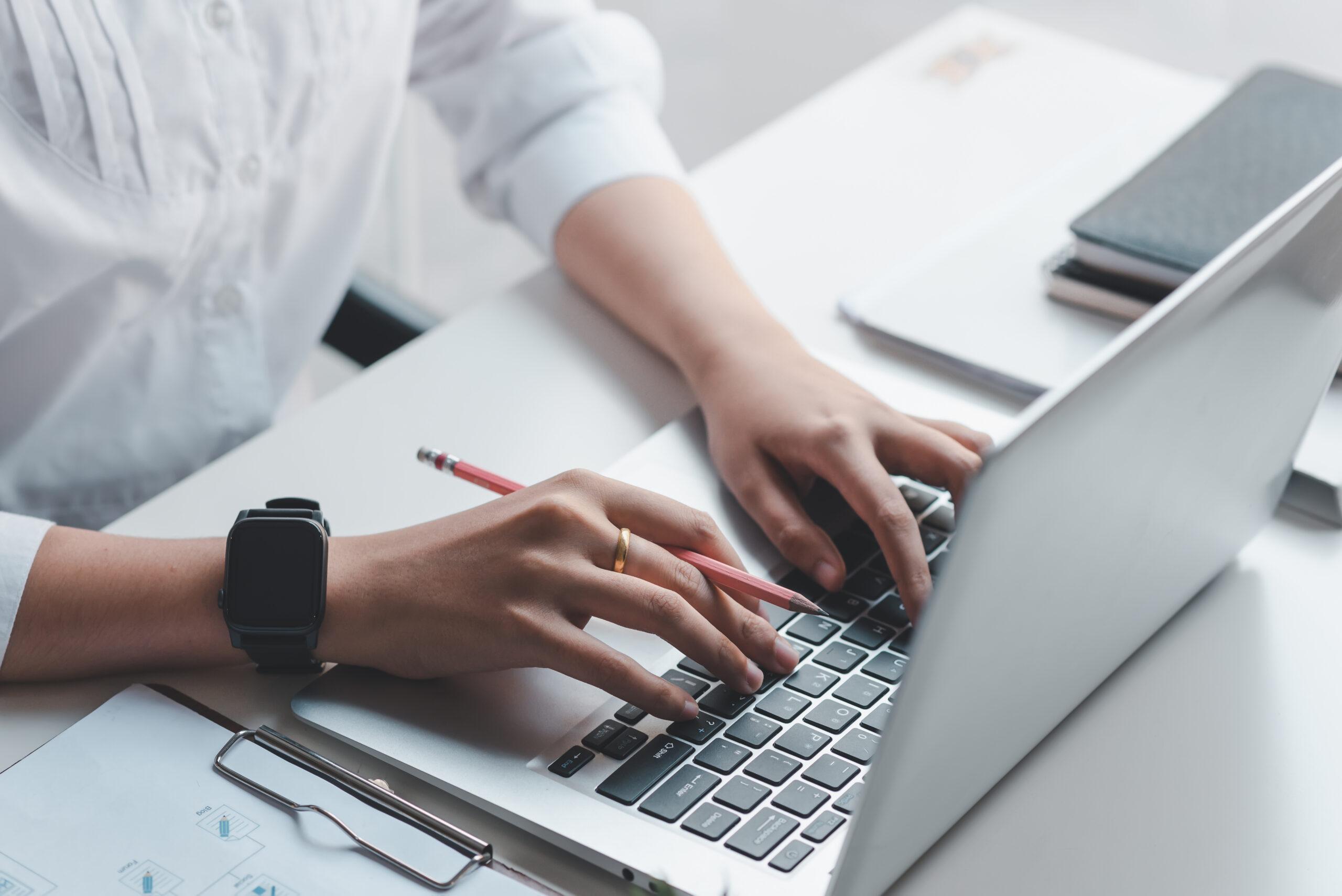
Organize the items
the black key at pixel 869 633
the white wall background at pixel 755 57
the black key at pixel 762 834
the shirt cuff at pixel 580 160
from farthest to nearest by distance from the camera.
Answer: the white wall background at pixel 755 57 < the shirt cuff at pixel 580 160 < the black key at pixel 869 633 < the black key at pixel 762 834

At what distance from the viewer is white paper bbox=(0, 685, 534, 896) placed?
0.53 m

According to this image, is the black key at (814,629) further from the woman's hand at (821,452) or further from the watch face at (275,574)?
the watch face at (275,574)

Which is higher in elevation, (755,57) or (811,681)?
(755,57)

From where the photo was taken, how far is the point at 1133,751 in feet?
2.03

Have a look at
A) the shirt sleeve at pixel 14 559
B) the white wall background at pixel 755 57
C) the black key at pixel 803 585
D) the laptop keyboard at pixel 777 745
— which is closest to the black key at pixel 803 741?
the laptop keyboard at pixel 777 745

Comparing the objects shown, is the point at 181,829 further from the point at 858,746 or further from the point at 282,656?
the point at 858,746

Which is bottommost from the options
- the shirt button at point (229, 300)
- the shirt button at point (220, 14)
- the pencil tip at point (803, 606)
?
the pencil tip at point (803, 606)

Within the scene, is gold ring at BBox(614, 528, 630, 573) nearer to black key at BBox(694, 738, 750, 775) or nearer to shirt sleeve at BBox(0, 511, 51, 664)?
black key at BBox(694, 738, 750, 775)

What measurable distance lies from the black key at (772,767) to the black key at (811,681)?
0.04 metres

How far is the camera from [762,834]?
547 millimetres

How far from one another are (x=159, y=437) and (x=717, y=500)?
0.41 m

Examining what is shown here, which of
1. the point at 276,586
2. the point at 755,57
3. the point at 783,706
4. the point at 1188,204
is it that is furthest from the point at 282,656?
the point at 755,57

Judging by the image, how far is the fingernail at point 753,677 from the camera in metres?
0.61

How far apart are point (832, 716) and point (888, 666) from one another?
48 mm
